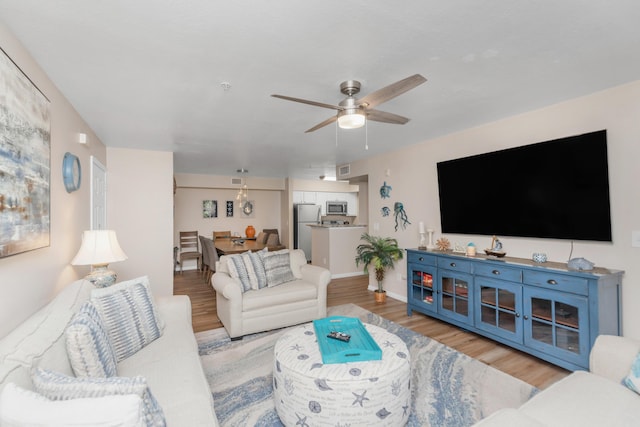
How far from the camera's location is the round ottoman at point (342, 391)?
1.67 meters

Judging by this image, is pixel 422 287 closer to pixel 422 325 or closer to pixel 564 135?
pixel 422 325

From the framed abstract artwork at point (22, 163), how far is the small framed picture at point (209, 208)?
587 centimetres

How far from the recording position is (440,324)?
363 cm

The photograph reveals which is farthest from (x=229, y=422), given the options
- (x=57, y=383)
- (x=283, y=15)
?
(x=283, y=15)

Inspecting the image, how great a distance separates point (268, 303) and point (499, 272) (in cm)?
238

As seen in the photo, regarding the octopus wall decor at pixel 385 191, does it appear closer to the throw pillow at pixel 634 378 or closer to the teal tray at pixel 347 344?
the teal tray at pixel 347 344

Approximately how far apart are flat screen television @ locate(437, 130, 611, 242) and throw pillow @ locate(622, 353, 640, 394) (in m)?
1.47

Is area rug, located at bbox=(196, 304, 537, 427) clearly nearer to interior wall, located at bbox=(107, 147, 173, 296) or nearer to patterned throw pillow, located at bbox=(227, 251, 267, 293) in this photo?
patterned throw pillow, located at bbox=(227, 251, 267, 293)

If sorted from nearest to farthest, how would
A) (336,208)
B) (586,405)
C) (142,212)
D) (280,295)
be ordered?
(586,405), (280,295), (142,212), (336,208)

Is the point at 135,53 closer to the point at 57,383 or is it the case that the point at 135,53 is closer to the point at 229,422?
the point at 57,383

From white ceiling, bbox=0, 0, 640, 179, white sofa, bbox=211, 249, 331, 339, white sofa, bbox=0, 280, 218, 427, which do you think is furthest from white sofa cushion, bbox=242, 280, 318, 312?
white ceiling, bbox=0, 0, 640, 179

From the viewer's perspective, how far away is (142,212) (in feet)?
15.1

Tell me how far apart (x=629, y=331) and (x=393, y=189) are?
120 inches

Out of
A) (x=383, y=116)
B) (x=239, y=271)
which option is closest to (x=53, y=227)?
(x=239, y=271)
